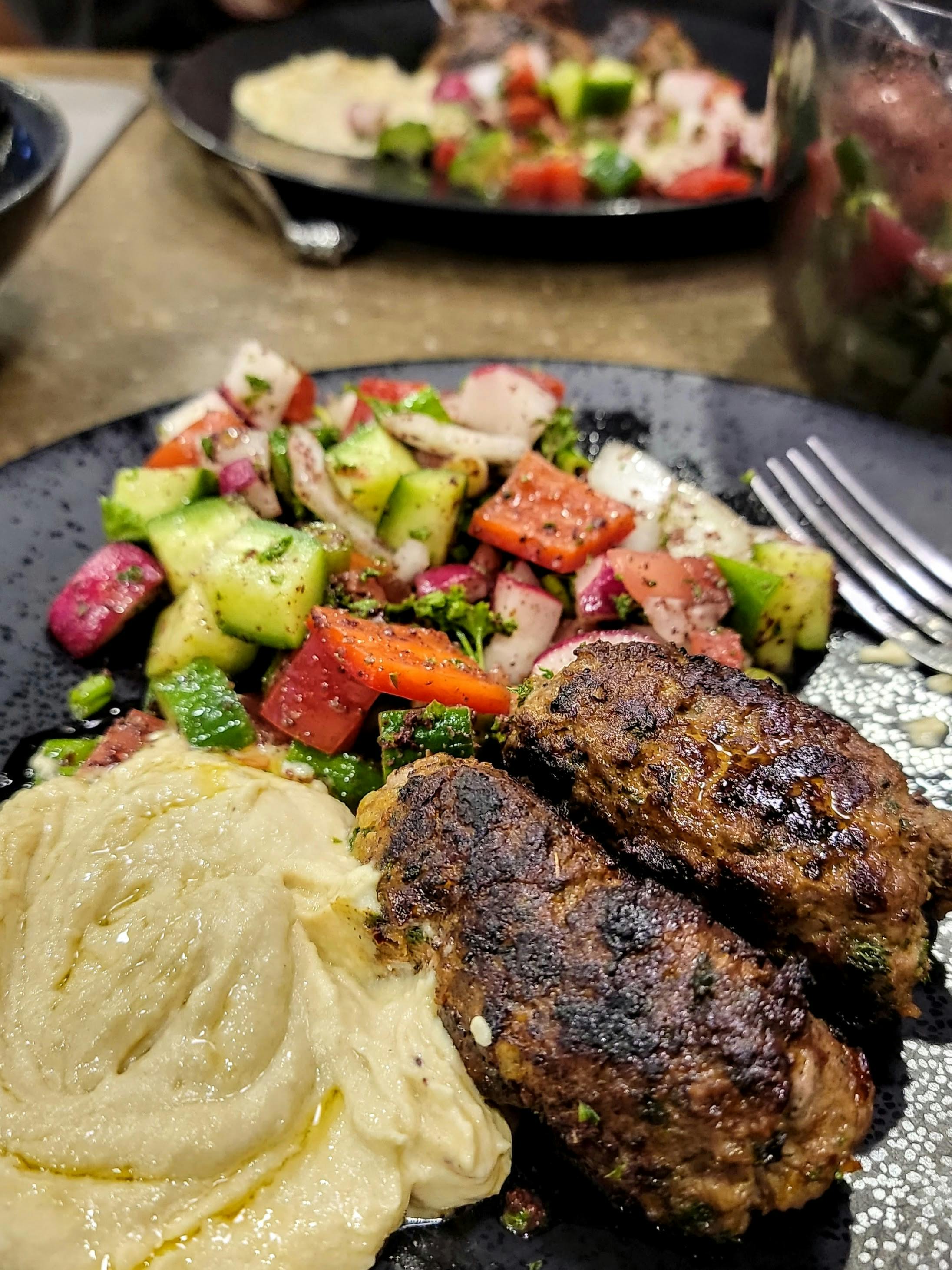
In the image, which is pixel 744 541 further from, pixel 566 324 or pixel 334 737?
pixel 566 324

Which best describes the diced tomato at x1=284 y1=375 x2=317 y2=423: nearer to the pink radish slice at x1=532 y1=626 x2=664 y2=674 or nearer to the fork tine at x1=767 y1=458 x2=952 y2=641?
the pink radish slice at x1=532 y1=626 x2=664 y2=674

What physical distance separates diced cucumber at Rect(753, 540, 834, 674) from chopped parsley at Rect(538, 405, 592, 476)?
56 cm

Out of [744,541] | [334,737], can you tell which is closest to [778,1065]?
[334,737]

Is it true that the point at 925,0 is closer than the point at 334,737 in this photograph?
No

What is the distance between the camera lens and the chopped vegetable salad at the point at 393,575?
7.22ft

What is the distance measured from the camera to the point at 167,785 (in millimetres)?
2018

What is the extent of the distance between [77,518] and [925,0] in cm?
326

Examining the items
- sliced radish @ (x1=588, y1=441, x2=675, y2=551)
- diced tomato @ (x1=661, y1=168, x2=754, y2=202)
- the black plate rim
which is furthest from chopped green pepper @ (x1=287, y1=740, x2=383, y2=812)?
diced tomato @ (x1=661, y1=168, x2=754, y2=202)

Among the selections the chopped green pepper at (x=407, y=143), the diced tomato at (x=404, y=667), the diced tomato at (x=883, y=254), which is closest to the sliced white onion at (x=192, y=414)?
the diced tomato at (x=404, y=667)

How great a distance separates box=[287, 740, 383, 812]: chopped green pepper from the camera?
2.18 metres

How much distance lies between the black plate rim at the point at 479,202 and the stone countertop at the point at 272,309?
34 centimetres

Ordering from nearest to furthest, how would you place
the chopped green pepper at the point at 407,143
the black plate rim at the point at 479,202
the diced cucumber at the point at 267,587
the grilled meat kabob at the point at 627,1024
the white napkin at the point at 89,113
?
the grilled meat kabob at the point at 627,1024
the diced cucumber at the point at 267,587
the black plate rim at the point at 479,202
the chopped green pepper at the point at 407,143
the white napkin at the point at 89,113

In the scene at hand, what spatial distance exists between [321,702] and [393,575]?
1.59 ft

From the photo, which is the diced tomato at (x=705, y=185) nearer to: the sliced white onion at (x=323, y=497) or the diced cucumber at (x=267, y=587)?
the sliced white onion at (x=323, y=497)
